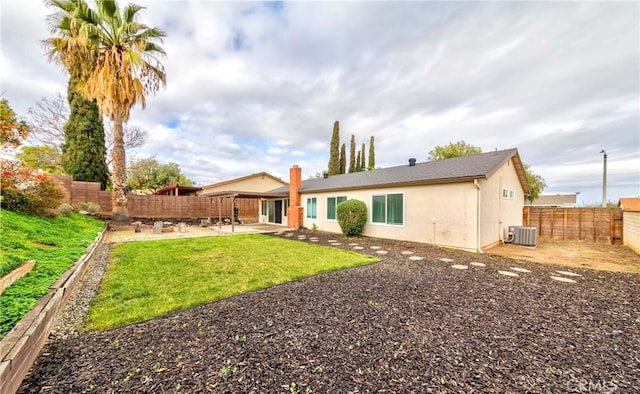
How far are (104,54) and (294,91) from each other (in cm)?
919

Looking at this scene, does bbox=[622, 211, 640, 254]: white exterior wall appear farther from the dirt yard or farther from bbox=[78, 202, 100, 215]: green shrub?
bbox=[78, 202, 100, 215]: green shrub

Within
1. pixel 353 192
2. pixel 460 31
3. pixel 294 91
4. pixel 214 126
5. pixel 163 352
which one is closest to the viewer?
pixel 163 352

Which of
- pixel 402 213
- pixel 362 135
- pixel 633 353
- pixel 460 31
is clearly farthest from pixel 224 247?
pixel 362 135

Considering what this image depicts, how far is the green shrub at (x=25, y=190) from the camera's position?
6.80m

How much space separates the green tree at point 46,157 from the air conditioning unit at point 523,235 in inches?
1119

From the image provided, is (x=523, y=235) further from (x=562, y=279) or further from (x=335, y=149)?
(x=335, y=149)

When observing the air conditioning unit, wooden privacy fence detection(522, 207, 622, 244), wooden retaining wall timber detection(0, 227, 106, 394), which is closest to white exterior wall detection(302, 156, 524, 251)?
the air conditioning unit

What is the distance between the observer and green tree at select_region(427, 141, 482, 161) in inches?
942

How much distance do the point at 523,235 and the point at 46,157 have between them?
99.7 ft

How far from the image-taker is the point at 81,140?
1612 cm

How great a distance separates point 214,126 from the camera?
19312 mm

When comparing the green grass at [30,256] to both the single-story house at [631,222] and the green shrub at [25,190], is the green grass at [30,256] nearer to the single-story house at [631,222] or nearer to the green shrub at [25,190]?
the green shrub at [25,190]

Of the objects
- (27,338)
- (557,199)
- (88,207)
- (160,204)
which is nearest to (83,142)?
(88,207)

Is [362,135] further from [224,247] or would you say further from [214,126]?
[224,247]
